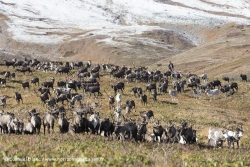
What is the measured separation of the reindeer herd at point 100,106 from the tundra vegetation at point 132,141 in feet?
2.57

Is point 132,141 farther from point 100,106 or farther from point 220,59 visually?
point 220,59

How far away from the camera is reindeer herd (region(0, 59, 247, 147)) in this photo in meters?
25.7

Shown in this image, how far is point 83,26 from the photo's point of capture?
196 metres

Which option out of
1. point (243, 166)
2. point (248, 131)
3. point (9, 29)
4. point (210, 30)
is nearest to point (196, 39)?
point (210, 30)

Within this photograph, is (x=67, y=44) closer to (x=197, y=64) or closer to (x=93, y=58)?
(x=93, y=58)

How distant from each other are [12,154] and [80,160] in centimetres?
361

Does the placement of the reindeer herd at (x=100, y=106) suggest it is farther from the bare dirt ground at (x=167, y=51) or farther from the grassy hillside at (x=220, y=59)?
the bare dirt ground at (x=167, y=51)

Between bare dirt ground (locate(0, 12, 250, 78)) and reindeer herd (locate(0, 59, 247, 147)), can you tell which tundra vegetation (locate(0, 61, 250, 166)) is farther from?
bare dirt ground (locate(0, 12, 250, 78))

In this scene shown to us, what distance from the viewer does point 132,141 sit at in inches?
920

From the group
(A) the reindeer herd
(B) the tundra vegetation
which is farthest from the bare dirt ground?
(A) the reindeer herd

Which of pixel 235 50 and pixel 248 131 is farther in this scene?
pixel 235 50

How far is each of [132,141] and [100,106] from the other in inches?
659

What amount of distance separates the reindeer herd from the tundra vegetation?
2.57 ft

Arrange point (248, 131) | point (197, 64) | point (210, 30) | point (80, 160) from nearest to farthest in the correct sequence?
point (80, 160)
point (248, 131)
point (197, 64)
point (210, 30)
